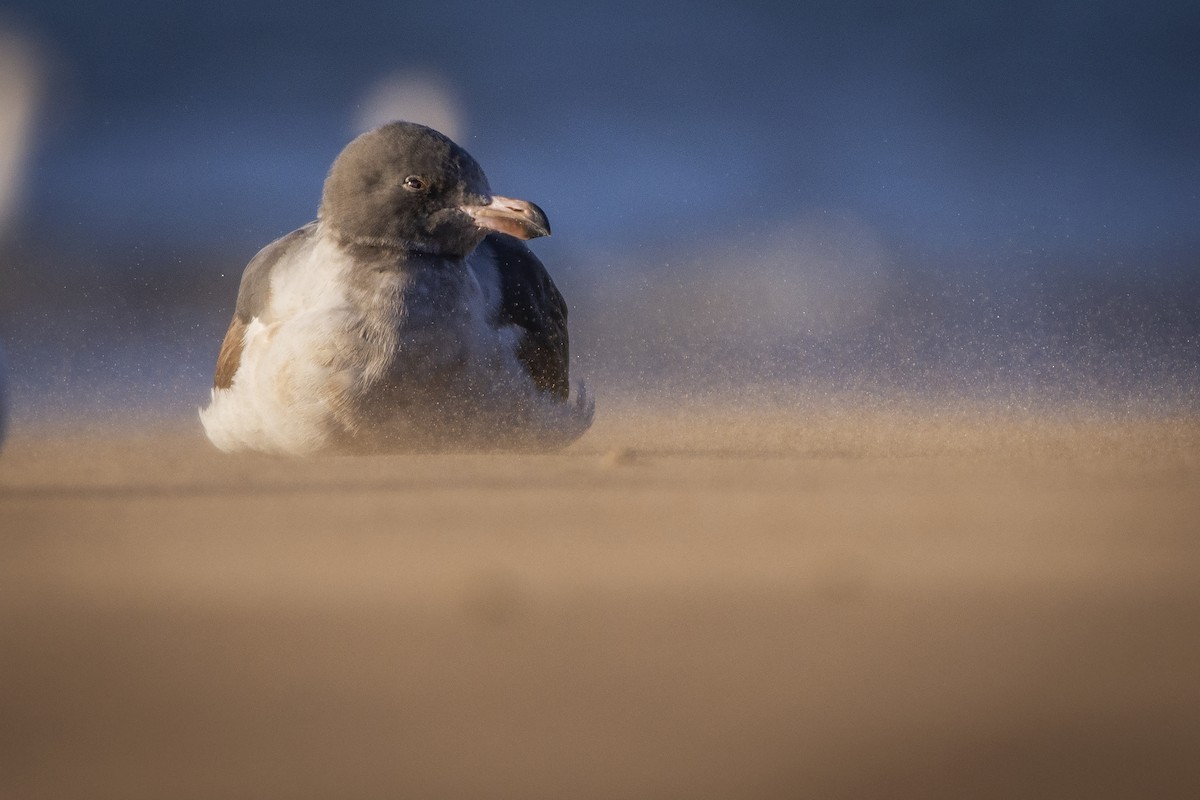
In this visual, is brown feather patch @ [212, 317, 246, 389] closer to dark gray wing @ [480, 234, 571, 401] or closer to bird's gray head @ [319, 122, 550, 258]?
bird's gray head @ [319, 122, 550, 258]

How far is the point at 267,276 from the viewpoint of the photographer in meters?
5.12

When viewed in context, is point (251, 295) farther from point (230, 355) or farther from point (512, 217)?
point (512, 217)

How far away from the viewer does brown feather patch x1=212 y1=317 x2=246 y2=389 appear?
199 inches

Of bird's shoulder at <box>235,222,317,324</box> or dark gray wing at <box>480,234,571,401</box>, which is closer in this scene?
bird's shoulder at <box>235,222,317,324</box>

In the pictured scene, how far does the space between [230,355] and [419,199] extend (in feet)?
3.51

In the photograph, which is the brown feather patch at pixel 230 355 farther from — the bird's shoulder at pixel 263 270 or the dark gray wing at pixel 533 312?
the dark gray wing at pixel 533 312

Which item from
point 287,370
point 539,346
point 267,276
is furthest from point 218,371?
point 539,346

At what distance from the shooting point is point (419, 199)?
4715mm

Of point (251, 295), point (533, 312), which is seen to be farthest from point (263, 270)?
point (533, 312)

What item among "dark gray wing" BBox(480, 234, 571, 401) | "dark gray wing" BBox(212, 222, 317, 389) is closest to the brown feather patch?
"dark gray wing" BBox(212, 222, 317, 389)

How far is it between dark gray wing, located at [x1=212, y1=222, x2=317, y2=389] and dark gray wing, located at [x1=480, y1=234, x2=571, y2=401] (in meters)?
0.80

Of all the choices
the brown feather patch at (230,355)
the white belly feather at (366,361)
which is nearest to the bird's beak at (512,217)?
the white belly feather at (366,361)

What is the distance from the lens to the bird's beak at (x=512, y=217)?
4.59m

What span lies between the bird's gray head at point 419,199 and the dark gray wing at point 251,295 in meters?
0.49
